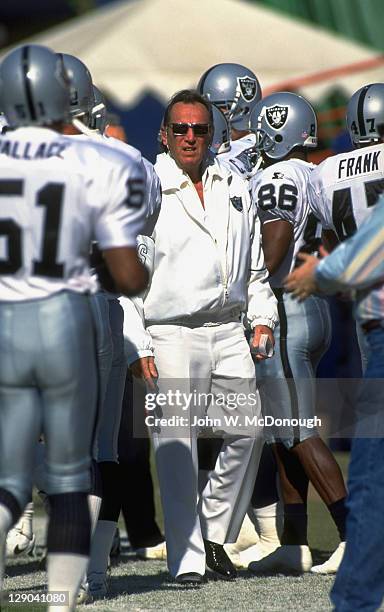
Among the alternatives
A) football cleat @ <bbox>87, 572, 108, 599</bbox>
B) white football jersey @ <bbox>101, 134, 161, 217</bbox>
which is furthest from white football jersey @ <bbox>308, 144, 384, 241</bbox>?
football cleat @ <bbox>87, 572, 108, 599</bbox>

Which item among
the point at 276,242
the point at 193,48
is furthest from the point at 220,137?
the point at 193,48

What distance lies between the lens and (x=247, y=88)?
778 cm

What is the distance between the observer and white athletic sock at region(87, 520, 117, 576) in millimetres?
5871

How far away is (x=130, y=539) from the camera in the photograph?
7.13 m

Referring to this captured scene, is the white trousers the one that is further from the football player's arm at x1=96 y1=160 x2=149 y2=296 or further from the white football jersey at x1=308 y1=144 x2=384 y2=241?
the football player's arm at x1=96 y1=160 x2=149 y2=296

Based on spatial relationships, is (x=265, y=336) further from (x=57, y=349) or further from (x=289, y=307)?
(x=57, y=349)

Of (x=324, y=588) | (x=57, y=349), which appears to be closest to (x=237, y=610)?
(x=324, y=588)

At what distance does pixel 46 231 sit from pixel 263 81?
26.2 feet

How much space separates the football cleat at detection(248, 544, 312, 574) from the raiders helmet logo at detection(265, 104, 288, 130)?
6.64 feet

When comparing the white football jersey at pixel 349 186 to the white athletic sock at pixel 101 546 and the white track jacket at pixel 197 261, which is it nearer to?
the white track jacket at pixel 197 261

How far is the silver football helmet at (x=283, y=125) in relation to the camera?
6852 mm

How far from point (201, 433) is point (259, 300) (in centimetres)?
65

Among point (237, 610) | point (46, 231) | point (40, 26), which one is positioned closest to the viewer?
point (46, 231)

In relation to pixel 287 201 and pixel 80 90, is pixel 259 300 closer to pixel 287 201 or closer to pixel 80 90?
pixel 287 201
